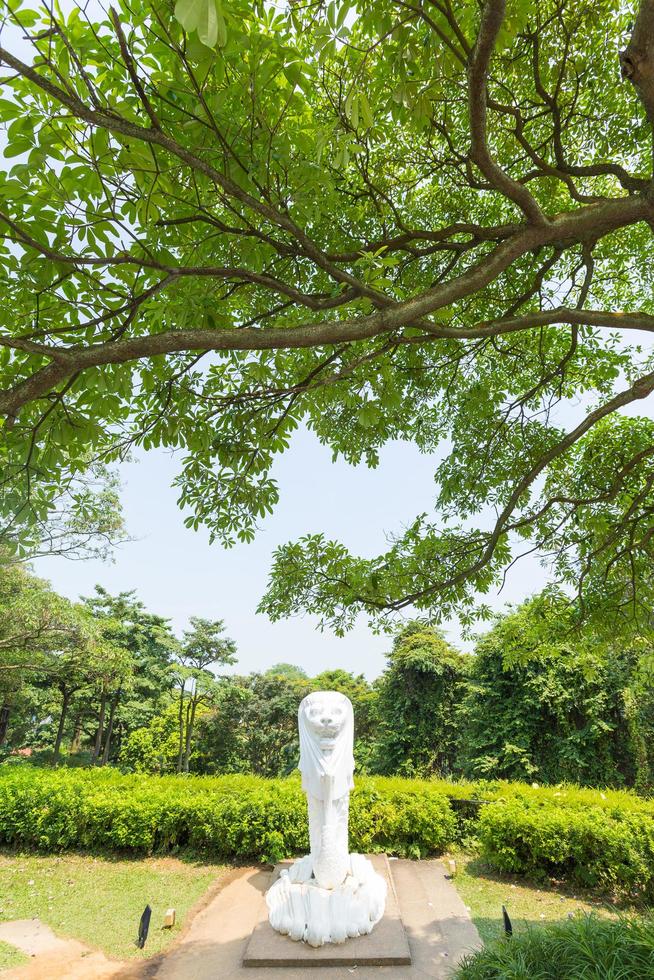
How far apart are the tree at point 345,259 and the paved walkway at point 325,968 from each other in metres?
3.01

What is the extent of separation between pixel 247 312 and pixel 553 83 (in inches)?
113

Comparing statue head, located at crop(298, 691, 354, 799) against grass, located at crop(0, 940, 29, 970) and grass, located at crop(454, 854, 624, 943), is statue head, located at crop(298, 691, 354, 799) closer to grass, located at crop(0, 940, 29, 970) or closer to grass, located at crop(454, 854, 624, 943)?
grass, located at crop(454, 854, 624, 943)

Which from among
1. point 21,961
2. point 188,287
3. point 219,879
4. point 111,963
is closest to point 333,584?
point 188,287

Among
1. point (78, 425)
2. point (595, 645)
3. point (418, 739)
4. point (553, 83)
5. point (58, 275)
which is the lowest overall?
point (418, 739)

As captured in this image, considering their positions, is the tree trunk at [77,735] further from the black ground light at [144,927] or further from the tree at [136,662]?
the black ground light at [144,927]

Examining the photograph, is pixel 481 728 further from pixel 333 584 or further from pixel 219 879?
pixel 333 584

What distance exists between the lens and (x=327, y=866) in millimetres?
5758

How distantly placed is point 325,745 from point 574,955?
316 centimetres

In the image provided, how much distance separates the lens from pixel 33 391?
2.06 metres

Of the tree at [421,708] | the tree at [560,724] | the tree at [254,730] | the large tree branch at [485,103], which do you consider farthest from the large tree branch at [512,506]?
the tree at [254,730]

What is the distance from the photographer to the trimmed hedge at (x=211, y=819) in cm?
830

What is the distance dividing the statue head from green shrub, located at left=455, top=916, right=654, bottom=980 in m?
2.55

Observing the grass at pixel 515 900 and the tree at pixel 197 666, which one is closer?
the grass at pixel 515 900

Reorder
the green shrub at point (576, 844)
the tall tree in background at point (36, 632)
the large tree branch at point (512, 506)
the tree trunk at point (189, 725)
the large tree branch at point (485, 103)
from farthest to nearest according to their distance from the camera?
the tree trunk at point (189, 725) < the tall tree in background at point (36, 632) < the green shrub at point (576, 844) < the large tree branch at point (512, 506) < the large tree branch at point (485, 103)
